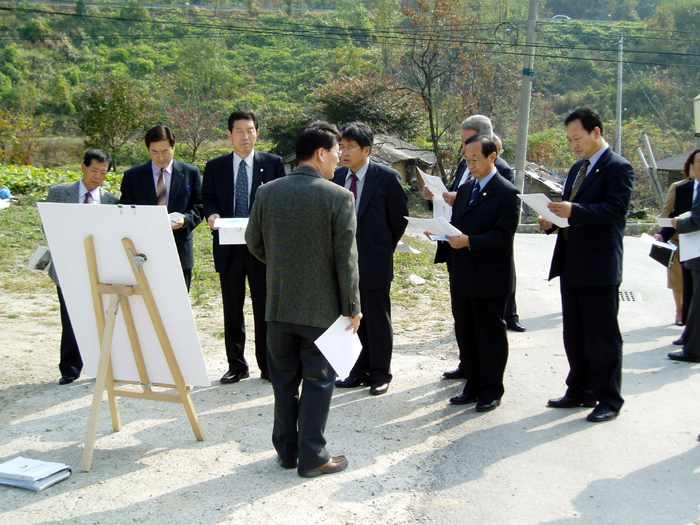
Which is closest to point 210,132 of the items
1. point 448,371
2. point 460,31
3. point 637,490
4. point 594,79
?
point 460,31

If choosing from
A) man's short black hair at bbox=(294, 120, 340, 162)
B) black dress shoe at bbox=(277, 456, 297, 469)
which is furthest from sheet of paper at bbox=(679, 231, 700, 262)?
black dress shoe at bbox=(277, 456, 297, 469)

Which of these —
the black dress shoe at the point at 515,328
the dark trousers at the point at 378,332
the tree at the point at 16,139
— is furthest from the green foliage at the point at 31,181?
the dark trousers at the point at 378,332

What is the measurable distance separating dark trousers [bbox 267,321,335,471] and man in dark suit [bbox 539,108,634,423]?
5.98 ft

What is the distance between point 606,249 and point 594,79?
5689cm

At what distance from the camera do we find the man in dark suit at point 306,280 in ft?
11.1

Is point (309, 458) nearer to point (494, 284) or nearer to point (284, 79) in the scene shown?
point (494, 284)

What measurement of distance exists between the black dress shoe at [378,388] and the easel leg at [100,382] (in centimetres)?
205

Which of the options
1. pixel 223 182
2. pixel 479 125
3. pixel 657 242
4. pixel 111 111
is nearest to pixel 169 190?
pixel 223 182

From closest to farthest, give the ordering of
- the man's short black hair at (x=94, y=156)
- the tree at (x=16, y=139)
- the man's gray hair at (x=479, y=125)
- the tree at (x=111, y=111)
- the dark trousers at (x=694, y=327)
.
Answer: the man's short black hair at (x=94, y=156)
the man's gray hair at (x=479, y=125)
the dark trousers at (x=694, y=327)
the tree at (x=111, y=111)
the tree at (x=16, y=139)

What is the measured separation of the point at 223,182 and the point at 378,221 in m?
1.31

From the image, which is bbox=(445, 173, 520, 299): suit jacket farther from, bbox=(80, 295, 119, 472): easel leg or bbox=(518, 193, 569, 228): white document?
bbox=(80, 295, 119, 472): easel leg

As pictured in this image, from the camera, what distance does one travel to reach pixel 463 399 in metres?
4.69

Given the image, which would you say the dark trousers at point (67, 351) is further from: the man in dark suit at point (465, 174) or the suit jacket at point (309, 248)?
the man in dark suit at point (465, 174)

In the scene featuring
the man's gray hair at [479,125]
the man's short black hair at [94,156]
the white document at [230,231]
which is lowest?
the white document at [230,231]
